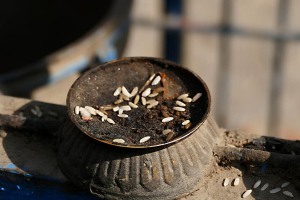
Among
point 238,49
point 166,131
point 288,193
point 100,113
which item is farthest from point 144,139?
point 238,49

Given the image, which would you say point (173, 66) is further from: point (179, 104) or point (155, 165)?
point (155, 165)

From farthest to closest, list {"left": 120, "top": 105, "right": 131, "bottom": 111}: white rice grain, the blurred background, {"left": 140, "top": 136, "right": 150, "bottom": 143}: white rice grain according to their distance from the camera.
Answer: the blurred background < {"left": 120, "top": 105, "right": 131, "bottom": 111}: white rice grain < {"left": 140, "top": 136, "right": 150, "bottom": 143}: white rice grain

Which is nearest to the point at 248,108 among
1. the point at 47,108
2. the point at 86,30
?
the point at 86,30

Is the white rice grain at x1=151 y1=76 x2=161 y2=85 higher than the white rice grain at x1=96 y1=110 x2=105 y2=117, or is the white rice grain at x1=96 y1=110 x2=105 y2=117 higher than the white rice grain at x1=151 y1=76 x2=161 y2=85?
the white rice grain at x1=151 y1=76 x2=161 y2=85

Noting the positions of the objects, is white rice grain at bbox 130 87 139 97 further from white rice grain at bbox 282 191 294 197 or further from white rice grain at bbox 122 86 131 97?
white rice grain at bbox 282 191 294 197

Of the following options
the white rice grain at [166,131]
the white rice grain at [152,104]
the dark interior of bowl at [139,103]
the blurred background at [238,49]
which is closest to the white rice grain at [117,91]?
the dark interior of bowl at [139,103]

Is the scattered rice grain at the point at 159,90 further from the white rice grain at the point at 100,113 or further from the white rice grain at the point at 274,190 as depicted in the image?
the white rice grain at the point at 274,190

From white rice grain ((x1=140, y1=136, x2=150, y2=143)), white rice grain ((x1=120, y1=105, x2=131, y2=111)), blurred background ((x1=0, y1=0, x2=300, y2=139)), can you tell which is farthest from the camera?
blurred background ((x1=0, y1=0, x2=300, y2=139))

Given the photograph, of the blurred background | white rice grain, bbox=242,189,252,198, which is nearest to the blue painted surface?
white rice grain, bbox=242,189,252,198
